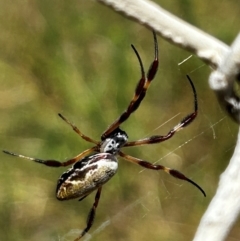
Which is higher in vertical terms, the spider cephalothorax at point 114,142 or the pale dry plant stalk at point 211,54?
the pale dry plant stalk at point 211,54

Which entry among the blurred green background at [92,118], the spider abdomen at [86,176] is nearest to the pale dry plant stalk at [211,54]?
the spider abdomen at [86,176]

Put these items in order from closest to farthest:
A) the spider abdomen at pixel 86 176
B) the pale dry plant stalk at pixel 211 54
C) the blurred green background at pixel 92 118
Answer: the pale dry plant stalk at pixel 211 54 → the spider abdomen at pixel 86 176 → the blurred green background at pixel 92 118

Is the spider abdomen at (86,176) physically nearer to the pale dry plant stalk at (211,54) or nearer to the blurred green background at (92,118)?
the pale dry plant stalk at (211,54)

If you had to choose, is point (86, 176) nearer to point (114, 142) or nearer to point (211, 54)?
point (114, 142)

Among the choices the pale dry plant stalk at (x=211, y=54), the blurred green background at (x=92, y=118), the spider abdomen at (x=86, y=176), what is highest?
the pale dry plant stalk at (x=211, y=54)

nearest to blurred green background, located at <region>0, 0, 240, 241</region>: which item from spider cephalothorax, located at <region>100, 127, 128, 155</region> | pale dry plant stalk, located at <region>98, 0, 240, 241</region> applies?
spider cephalothorax, located at <region>100, 127, 128, 155</region>

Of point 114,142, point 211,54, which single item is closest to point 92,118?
point 114,142
